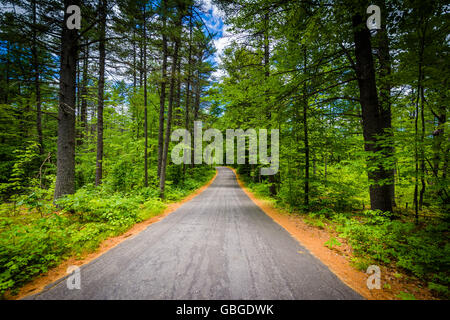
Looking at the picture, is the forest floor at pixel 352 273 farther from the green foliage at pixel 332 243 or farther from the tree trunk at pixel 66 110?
the tree trunk at pixel 66 110

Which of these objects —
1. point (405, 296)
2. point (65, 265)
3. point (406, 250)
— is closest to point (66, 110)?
point (65, 265)

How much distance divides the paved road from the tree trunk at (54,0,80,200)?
3.39 metres

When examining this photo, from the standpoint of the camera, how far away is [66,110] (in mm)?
5129

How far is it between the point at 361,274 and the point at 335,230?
2369 millimetres

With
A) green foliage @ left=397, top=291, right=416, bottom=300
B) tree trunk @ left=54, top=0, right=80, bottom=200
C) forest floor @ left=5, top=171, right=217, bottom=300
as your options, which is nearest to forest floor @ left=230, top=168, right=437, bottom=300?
green foliage @ left=397, top=291, right=416, bottom=300

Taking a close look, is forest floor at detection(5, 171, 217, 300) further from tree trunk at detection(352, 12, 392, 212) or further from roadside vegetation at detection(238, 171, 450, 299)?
tree trunk at detection(352, 12, 392, 212)

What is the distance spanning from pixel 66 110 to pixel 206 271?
6.69 m

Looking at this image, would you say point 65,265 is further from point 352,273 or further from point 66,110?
point 352,273

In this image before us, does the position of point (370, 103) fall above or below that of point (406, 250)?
above

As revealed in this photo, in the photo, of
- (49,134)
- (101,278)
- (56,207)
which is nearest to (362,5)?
(101,278)

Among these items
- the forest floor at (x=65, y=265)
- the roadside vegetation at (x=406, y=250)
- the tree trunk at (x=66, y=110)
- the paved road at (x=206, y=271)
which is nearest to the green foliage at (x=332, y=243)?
the roadside vegetation at (x=406, y=250)

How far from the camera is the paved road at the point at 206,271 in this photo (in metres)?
2.29
